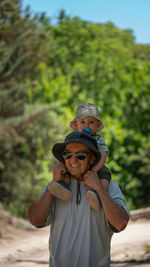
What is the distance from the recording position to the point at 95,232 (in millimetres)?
2193

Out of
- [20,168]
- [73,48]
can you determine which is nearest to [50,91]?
[20,168]

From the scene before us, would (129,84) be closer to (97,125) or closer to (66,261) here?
(97,125)

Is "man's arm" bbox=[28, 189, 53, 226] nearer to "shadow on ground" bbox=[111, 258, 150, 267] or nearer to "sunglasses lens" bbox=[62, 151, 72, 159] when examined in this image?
"sunglasses lens" bbox=[62, 151, 72, 159]

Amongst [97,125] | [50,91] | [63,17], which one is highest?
[63,17]

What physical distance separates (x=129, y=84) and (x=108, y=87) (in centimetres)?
91

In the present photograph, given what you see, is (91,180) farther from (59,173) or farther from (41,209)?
(41,209)

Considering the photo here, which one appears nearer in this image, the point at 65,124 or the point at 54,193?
the point at 54,193

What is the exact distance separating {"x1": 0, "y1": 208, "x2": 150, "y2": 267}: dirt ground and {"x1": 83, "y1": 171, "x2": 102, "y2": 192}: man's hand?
381 cm

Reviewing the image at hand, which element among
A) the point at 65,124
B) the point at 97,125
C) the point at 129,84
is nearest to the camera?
the point at 97,125

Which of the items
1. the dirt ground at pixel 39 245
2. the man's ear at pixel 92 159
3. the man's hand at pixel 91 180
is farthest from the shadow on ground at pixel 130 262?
the man's hand at pixel 91 180

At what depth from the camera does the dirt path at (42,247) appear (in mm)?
5922

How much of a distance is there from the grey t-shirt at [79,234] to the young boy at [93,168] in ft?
0.30

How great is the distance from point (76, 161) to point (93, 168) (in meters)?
0.20

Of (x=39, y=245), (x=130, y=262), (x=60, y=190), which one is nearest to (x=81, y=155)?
(x=60, y=190)
